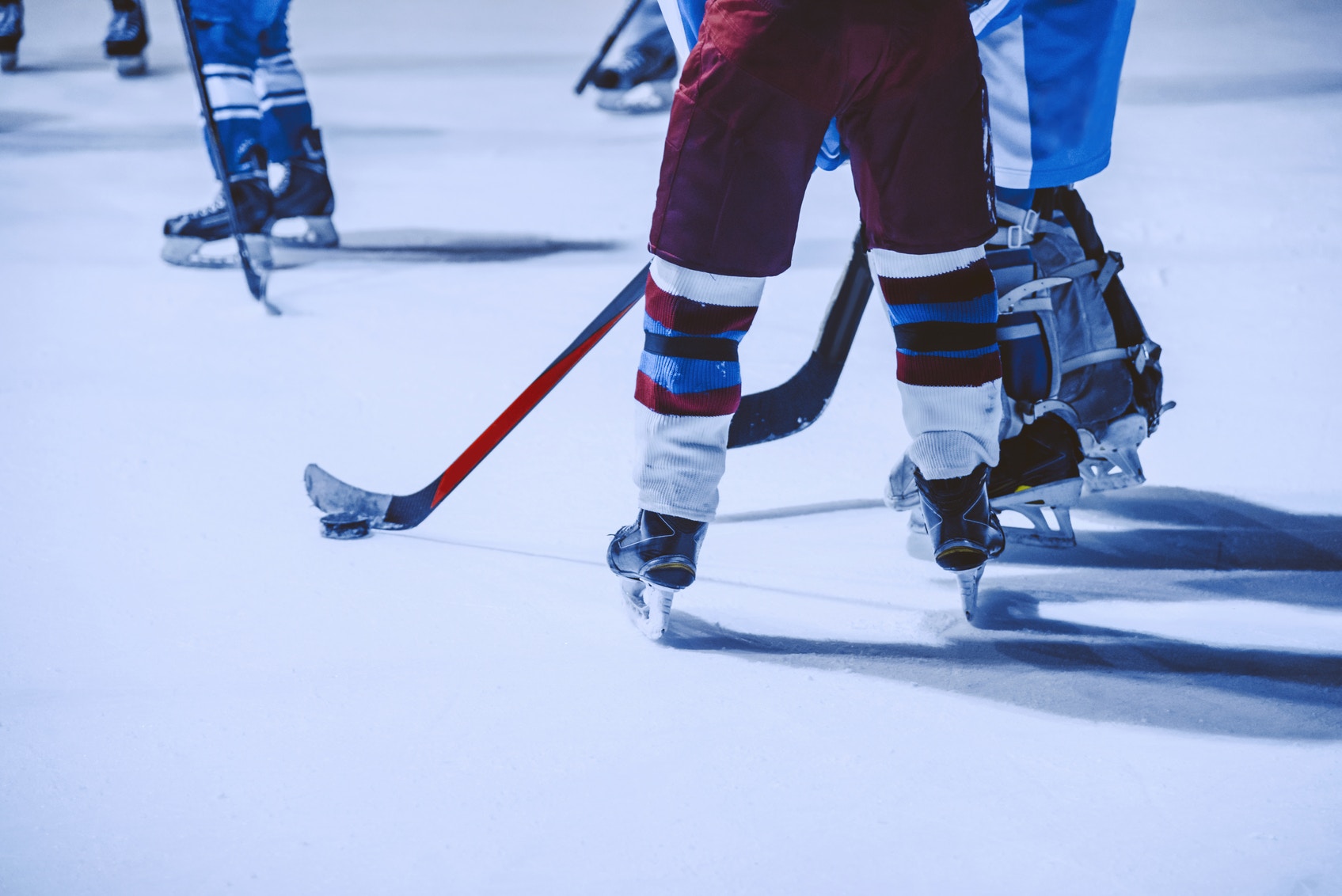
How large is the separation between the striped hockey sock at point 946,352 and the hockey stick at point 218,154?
5.47ft

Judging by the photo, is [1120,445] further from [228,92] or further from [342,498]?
[228,92]

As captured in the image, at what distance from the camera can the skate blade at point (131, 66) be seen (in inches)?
189

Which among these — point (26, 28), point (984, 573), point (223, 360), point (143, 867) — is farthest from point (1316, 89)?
point (26, 28)

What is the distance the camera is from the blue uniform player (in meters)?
2.61

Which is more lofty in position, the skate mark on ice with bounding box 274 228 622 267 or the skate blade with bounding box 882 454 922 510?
the skate blade with bounding box 882 454 922 510

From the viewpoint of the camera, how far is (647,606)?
4.44ft

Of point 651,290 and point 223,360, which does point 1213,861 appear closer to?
point 651,290

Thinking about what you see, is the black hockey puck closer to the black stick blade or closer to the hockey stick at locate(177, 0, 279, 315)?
the black stick blade

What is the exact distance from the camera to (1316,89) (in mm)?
4004

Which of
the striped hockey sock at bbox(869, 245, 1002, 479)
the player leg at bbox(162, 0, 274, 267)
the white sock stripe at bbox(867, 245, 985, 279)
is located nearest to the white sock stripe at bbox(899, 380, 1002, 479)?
the striped hockey sock at bbox(869, 245, 1002, 479)

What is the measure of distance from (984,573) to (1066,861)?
54 cm

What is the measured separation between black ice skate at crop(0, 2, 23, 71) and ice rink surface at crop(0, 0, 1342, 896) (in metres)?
2.52

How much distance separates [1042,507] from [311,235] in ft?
7.20

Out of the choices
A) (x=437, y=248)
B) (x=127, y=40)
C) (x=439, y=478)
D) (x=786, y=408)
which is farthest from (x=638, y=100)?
(x=439, y=478)
